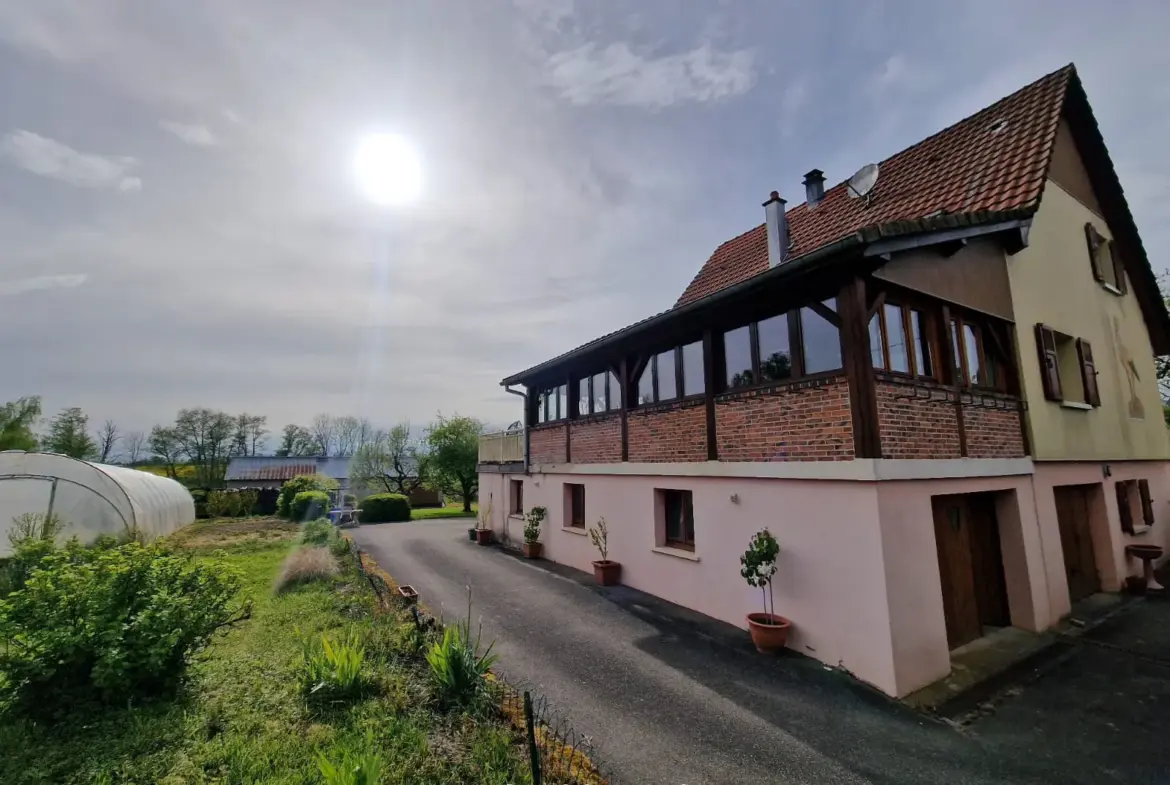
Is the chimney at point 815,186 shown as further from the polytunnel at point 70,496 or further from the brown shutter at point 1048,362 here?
the polytunnel at point 70,496

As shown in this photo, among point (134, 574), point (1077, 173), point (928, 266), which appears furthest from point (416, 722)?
point (1077, 173)

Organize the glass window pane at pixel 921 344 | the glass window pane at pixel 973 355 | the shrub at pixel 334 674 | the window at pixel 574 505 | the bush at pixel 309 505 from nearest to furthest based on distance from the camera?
1. the shrub at pixel 334 674
2. the glass window pane at pixel 921 344
3. the glass window pane at pixel 973 355
4. the window at pixel 574 505
5. the bush at pixel 309 505

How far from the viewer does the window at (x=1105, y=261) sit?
11.2 metres

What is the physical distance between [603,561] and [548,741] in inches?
263

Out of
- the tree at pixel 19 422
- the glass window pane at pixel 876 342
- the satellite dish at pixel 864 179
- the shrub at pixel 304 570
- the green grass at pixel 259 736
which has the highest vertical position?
the satellite dish at pixel 864 179

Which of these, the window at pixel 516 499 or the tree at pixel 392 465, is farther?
the tree at pixel 392 465

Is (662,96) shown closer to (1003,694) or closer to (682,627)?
(682,627)

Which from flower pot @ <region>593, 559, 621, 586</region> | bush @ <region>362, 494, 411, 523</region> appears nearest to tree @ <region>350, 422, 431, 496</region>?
bush @ <region>362, 494, 411, 523</region>

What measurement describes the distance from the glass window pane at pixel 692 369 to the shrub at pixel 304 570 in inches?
340

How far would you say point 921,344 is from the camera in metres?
7.30

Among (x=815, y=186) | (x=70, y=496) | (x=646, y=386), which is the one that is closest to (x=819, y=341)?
(x=646, y=386)

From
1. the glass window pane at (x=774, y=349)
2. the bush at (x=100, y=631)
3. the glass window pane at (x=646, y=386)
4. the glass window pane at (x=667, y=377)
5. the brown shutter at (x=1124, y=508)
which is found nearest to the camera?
the bush at (x=100, y=631)

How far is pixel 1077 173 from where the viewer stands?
11.2 metres

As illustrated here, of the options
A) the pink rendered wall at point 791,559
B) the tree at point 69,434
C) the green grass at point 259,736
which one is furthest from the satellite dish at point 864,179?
the tree at point 69,434
